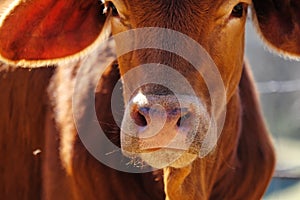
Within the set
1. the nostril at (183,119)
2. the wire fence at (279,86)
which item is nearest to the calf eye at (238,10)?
the nostril at (183,119)

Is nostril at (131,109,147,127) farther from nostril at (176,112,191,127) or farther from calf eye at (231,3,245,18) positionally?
calf eye at (231,3,245,18)

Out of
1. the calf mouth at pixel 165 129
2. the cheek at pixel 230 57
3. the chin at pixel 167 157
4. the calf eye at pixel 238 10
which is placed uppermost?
the calf eye at pixel 238 10

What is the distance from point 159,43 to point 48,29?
746mm

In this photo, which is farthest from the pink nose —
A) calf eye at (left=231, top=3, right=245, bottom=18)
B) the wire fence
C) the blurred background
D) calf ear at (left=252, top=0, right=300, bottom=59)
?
the wire fence

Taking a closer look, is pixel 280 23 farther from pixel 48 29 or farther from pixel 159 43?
pixel 48 29

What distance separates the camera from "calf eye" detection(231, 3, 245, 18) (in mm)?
3572

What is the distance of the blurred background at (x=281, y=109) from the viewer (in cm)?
659

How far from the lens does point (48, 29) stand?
395 centimetres

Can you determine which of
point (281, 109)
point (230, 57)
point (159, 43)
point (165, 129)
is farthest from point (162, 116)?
point (281, 109)

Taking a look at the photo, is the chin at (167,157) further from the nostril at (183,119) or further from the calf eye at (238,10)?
the calf eye at (238,10)

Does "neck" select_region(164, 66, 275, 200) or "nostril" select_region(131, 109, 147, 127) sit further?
"neck" select_region(164, 66, 275, 200)

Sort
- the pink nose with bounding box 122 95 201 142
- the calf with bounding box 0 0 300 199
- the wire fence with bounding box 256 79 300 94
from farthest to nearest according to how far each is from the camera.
Result: the wire fence with bounding box 256 79 300 94, the calf with bounding box 0 0 300 199, the pink nose with bounding box 122 95 201 142

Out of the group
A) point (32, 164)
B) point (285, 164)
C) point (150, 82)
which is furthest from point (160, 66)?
point (285, 164)

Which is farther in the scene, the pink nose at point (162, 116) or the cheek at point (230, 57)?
the cheek at point (230, 57)
